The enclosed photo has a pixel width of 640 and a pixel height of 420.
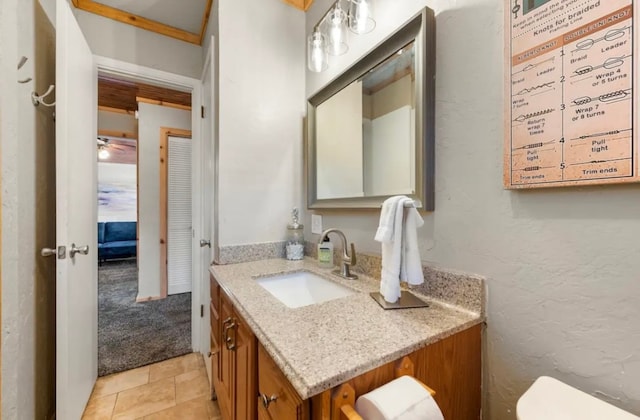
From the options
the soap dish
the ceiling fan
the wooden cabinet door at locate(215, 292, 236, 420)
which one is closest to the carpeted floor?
the wooden cabinet door at locate(215, 292, 236, 420)

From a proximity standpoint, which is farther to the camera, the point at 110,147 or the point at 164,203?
the point at 110,147

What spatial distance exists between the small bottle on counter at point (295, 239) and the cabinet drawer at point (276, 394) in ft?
2.61

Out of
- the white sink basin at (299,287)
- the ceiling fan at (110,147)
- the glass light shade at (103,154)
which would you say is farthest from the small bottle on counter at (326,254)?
the glass light shade at (103,154)

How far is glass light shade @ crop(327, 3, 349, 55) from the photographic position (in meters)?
1.20

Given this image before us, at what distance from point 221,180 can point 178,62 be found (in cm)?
121

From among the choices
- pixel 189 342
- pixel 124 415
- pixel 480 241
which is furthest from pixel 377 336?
pixel 189 342

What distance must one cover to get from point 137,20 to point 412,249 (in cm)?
231

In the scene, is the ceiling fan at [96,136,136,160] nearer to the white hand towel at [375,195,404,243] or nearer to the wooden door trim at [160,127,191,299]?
the wooden door trim at [160,127,191,299]

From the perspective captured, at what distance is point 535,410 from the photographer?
0.52 m

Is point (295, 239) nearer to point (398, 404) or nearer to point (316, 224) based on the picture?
point (316, 224)

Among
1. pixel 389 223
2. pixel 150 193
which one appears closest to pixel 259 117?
pixel 389 223

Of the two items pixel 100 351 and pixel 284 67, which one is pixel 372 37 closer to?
pixel 284 67

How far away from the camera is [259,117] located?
154cm

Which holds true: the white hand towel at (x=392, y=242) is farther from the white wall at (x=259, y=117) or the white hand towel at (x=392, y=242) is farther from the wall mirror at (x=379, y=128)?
the white wall at (x=259, y=117)
